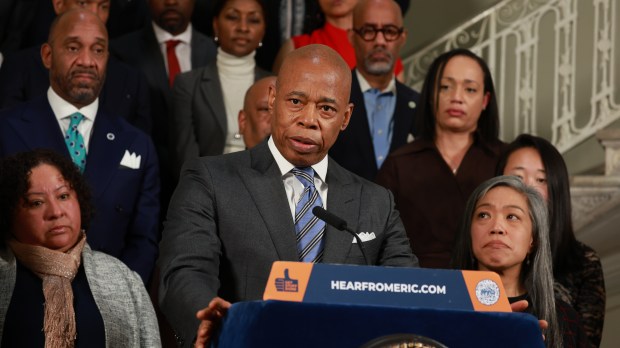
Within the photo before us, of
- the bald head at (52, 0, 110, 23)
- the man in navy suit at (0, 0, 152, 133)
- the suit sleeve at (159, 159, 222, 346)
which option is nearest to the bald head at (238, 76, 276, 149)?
the man in navy suit at (0, 0, 152, 133)

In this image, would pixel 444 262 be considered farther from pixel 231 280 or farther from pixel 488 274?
pixel 488 274

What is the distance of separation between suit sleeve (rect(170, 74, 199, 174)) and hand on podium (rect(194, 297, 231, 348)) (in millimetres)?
2862

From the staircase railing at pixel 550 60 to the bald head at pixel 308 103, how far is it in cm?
405

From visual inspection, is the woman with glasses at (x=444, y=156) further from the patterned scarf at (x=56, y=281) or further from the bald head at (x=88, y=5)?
the bald head at (x=88, y=5)

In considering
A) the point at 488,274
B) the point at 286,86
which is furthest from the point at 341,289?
the point at 286,86

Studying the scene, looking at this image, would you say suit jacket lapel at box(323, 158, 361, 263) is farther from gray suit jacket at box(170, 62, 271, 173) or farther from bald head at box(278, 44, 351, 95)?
gray suit jacket at box(170, 62, 271, 173)

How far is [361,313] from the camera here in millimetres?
2229

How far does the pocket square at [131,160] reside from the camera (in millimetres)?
4672

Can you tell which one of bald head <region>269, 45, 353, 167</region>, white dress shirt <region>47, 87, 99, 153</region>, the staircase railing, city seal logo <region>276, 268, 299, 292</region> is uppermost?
the staircase railing

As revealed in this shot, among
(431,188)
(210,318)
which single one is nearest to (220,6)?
(431,188)

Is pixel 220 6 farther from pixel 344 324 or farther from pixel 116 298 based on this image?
pixel 344 324

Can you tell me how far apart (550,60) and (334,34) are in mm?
1947

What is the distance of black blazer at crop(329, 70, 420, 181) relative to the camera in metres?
4.99

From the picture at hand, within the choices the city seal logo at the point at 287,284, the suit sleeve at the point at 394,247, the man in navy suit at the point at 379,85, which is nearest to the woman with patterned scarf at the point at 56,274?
the suit sleeve at the point at 394,247
